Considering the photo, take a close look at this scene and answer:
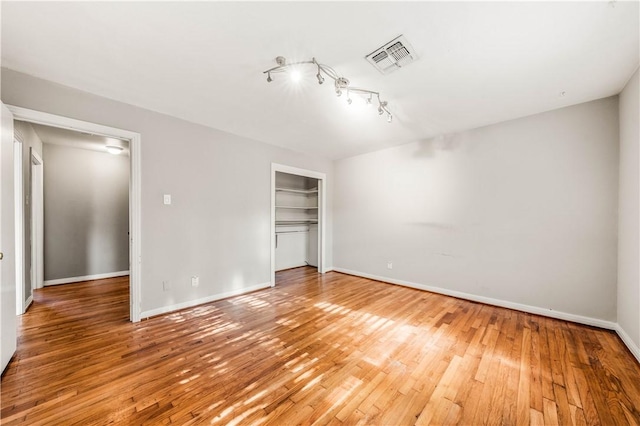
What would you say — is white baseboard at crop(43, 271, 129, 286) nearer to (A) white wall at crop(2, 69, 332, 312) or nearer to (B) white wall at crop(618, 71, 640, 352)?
(A) white wall at crop(2, 69, 332, 312)

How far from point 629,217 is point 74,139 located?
7599mm

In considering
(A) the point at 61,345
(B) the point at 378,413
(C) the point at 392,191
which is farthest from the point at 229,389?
(C) the point at 392,191

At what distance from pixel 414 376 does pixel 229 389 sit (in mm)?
1393

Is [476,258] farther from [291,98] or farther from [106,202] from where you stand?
[106,202]

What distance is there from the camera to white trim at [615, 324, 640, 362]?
2010 mm

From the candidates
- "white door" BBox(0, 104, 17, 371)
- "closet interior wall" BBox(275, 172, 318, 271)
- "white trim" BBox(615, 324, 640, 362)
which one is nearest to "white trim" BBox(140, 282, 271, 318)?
"white door" BBox(0, 104, 17, 371)

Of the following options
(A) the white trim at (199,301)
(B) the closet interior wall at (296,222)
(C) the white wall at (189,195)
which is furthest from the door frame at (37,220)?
(B) the closet interior wall at (296,222)

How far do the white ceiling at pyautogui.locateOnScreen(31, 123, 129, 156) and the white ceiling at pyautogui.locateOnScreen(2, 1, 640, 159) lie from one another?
6.45 feet

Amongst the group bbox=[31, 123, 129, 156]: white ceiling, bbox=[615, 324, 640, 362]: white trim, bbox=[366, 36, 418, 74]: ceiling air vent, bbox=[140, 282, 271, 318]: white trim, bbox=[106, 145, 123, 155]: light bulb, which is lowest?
bbox=[140, 282, 271, 318]: white trim

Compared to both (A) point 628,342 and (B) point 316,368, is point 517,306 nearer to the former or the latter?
(A) point 628,342

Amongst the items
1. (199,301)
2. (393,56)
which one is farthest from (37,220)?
(393,56)

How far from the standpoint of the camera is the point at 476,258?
3.43m

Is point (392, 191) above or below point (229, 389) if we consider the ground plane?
above

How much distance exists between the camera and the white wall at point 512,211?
262 cm
